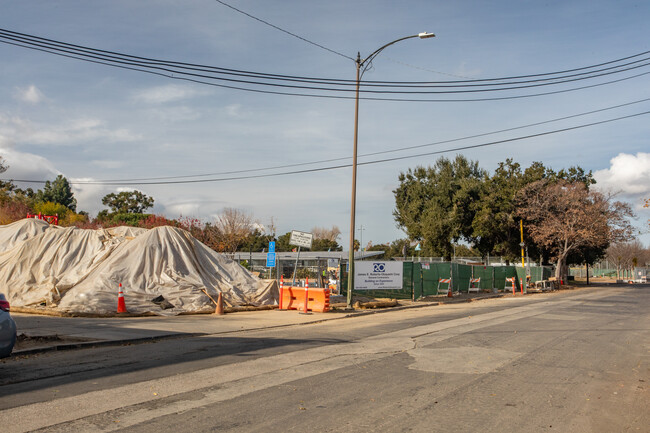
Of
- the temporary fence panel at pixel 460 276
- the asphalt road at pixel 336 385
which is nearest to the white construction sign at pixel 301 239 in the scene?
the asphalt road at pixel 336 385

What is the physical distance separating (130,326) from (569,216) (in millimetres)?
47052

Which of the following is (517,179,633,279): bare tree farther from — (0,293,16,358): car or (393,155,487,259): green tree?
(0,293,16,358): car

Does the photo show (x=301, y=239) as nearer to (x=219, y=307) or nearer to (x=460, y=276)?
(x=219, y=307)

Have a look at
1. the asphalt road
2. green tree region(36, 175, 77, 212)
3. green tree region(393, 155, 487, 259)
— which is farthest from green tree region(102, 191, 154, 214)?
the asphalt road

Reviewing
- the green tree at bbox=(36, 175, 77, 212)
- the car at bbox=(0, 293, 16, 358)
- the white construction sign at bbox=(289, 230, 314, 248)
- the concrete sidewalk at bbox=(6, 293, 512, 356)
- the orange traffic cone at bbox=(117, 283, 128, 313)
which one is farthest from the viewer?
the green tree at bbox=(36, 175, 77, 212)

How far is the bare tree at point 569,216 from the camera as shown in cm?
5044

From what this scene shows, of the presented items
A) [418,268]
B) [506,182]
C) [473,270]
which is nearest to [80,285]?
[418,268]

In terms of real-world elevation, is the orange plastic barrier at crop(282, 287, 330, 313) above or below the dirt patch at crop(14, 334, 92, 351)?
above

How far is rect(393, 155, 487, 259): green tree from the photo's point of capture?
56.7 meters

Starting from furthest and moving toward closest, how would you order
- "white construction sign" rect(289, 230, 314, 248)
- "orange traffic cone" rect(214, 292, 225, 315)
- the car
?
"white construction sign" rect(289, 230, 314, 248) → "orange traffic cone" rect(214, 292, 225, 315) → the car

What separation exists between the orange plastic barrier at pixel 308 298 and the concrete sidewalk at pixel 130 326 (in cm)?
51

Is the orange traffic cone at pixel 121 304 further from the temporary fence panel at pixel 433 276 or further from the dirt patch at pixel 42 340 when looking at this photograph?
the temporary fence panel at pixel 433 276

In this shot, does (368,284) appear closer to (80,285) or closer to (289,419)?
(80,285)

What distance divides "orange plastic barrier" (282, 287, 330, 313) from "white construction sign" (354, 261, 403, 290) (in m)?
4.22
